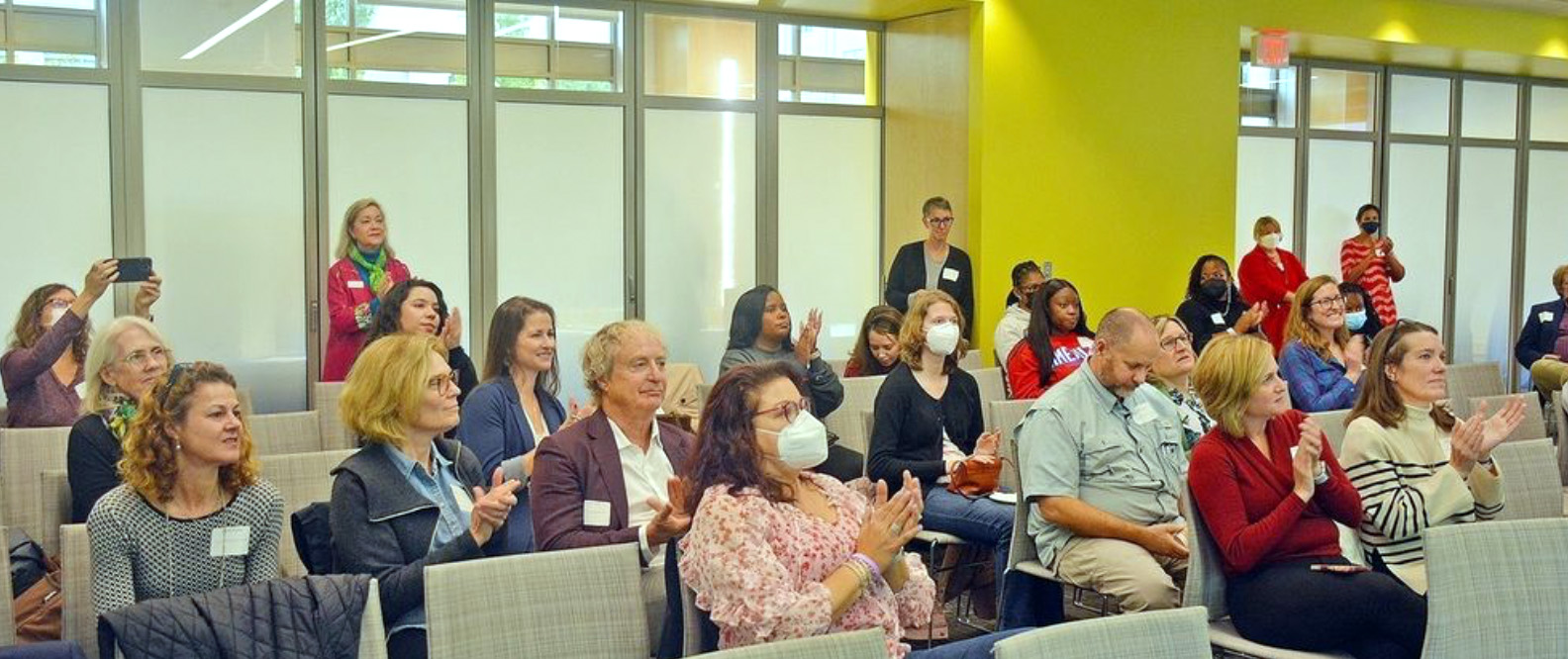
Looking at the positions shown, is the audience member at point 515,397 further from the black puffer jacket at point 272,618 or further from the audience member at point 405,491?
the black puffer jacket at point 272,618

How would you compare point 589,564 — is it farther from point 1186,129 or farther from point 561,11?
point 1186,129

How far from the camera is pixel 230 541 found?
3.34 meters

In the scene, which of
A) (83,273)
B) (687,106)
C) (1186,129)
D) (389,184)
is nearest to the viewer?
(83,273)

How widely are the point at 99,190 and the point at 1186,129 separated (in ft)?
22.9

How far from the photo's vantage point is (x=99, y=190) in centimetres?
781

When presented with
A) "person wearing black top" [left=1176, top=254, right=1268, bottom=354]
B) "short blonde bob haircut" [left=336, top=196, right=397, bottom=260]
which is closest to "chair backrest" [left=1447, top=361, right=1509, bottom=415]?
"person wearing black top" [left=1176, top=254, right=1268, bottom=354]

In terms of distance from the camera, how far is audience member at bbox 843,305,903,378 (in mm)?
6797

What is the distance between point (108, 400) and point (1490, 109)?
40.8ft

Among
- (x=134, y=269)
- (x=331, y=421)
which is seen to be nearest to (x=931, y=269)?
(x=331, y=421)

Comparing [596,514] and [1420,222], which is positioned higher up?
[1420,222]

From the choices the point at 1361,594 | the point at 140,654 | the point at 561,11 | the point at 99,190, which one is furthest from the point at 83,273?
the point at 1361,594

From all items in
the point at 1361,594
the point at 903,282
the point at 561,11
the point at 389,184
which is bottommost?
the point at 1361,594

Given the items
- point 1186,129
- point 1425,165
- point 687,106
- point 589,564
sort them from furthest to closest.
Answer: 1. point 1425,165
2. point 1186,129
3. point 687,106
4. point 589,564

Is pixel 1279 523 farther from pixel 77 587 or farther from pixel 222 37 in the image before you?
pixel 222 37
